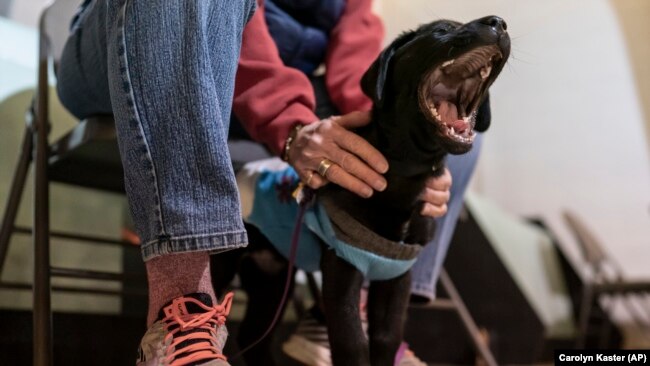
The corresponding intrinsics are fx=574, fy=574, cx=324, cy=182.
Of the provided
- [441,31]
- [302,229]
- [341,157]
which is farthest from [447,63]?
[302,229]

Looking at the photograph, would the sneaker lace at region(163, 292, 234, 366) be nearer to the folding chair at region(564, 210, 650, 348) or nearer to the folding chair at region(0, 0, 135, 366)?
the folding chair at region(0, 0, 135, 366)

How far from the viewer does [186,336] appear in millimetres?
420

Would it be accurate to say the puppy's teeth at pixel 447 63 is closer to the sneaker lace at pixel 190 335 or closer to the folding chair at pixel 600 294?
the sneaker lace at pixel 190 335

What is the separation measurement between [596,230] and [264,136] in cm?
171

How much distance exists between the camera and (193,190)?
1.37 feet

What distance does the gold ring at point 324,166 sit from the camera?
1.96ft

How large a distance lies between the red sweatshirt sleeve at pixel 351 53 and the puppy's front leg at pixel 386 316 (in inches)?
11.0

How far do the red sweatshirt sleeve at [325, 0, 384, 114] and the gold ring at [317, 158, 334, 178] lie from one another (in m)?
0.23

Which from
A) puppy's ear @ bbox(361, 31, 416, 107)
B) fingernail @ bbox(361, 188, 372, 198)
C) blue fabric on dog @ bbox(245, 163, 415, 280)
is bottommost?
blue fabric on dog @ bbox(245, 163, 415, 280)

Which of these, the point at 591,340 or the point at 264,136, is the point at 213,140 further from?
the point at 591,340

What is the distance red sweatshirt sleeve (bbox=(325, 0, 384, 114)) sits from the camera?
→ 32.5 inches

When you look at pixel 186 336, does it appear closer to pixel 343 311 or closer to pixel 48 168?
pixel 343 311

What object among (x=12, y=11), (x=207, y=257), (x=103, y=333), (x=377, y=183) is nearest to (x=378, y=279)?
(x=377, y=183)

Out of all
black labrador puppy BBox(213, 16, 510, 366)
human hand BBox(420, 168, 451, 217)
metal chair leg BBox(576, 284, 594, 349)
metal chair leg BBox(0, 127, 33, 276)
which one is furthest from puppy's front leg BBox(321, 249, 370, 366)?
metal chair leg BBox(576, 284, 594, 349)
